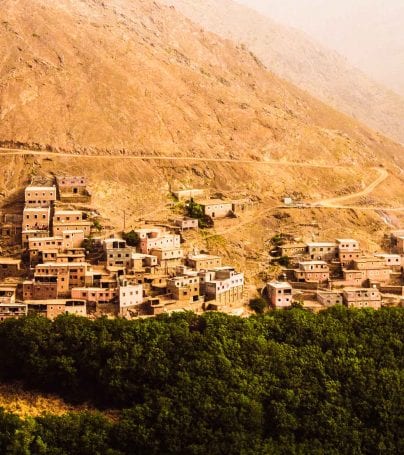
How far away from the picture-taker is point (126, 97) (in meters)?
66.3

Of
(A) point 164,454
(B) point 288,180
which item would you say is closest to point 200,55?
(B) point 288,180

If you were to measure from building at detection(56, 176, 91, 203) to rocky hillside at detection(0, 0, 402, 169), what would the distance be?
271 inches

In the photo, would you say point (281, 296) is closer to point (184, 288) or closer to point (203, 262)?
point (203, 262)

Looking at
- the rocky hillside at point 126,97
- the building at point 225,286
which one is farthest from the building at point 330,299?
the rocky hillside at point 126,97

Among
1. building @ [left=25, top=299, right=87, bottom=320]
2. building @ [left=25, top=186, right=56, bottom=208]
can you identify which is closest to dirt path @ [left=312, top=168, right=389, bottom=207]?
building @ [left=25, top=186, right=56, bottom=208]

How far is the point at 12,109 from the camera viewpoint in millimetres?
61531

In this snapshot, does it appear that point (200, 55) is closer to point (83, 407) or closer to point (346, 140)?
point (346, 140)

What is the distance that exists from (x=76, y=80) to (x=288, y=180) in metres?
19.7

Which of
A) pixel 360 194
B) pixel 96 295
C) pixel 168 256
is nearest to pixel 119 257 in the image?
pixel 168 256

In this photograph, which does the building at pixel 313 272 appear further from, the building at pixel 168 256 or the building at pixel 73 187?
the building at pixel 73 187

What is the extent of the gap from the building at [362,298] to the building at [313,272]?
2034 millimetres

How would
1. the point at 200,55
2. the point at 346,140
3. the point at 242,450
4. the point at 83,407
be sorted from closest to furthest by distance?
the point at 242,450
the point at 83,407
the point at 346,140
the point at 200,55

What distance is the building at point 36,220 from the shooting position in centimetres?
4859

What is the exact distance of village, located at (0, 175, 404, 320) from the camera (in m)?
42.9
